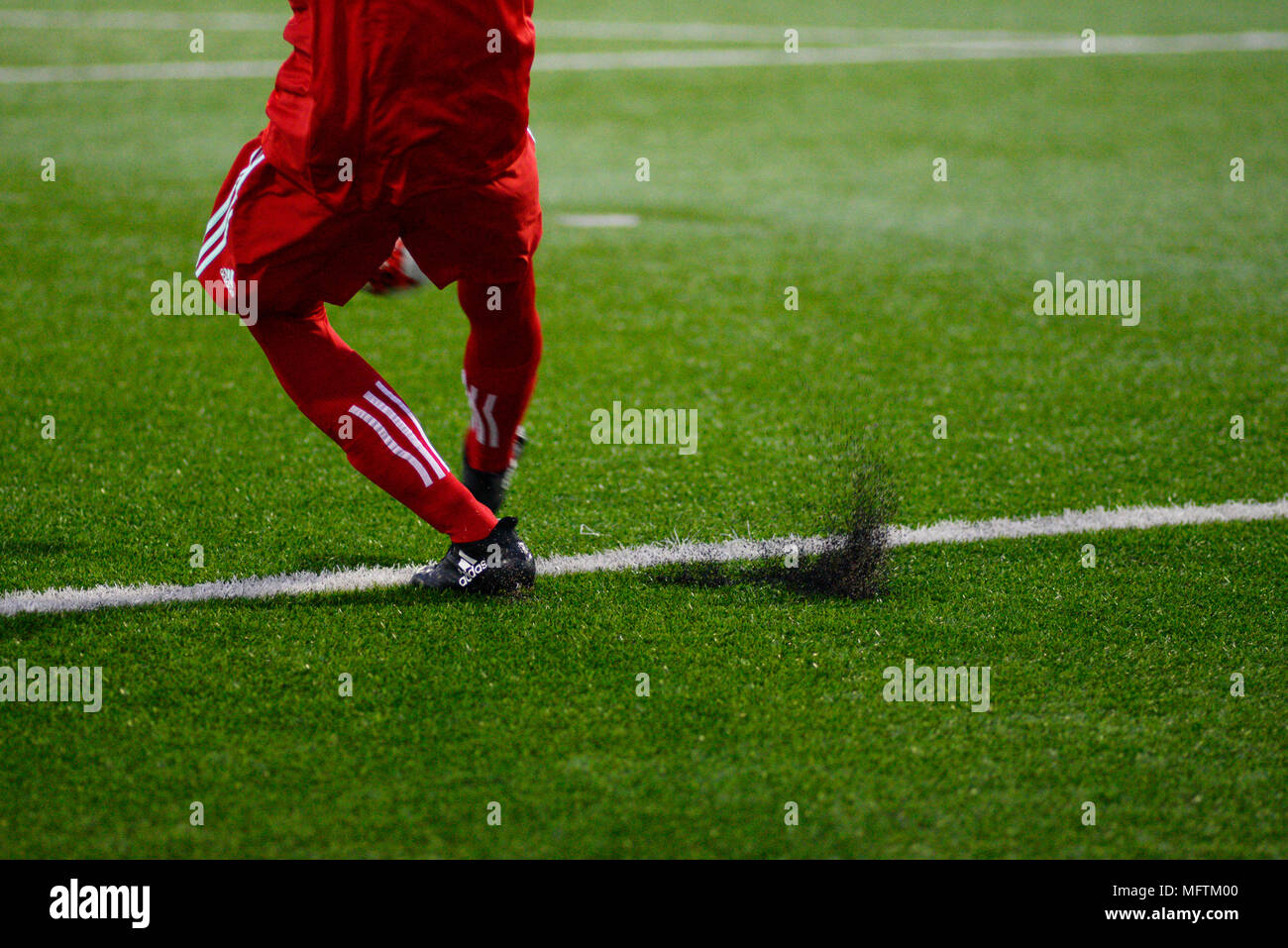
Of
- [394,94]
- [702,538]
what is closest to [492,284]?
[394,94]

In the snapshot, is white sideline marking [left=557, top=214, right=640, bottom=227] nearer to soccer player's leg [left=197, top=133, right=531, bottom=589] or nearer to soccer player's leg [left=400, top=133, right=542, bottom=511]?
soccer player's leg [left=400, top=133, right=542, bottom=511]

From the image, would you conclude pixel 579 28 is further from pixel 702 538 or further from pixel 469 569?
pixel 469 569

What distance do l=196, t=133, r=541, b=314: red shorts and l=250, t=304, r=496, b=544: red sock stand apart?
3.4 inches

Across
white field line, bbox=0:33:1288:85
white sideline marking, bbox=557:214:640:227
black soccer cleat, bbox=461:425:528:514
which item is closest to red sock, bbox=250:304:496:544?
black soccer cleat, bbox=461:425:528:514

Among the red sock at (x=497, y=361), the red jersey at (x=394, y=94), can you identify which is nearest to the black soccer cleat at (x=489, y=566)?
the red sock at (x=497, y=361)

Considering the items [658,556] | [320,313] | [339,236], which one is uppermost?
[339,236]

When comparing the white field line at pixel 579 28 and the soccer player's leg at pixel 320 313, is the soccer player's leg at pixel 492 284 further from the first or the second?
the white field line at pixel 579 28

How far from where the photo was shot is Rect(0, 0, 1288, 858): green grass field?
2.91 meters

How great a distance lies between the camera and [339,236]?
354 cm

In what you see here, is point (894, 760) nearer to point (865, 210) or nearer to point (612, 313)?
point (612, 313)

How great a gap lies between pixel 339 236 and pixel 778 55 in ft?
43.1

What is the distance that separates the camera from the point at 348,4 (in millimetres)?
3314

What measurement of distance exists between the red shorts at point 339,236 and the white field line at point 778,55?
11217mm
